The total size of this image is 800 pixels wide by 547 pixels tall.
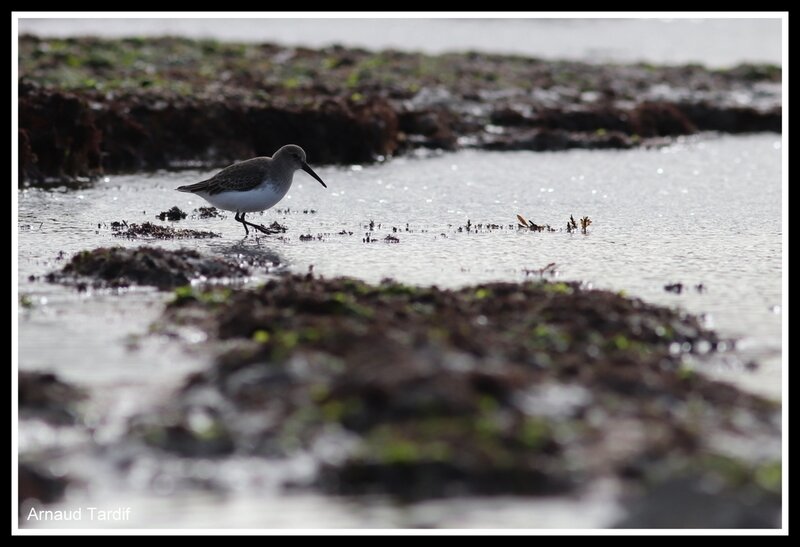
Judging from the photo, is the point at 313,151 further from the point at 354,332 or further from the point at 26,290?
the point at 354,332

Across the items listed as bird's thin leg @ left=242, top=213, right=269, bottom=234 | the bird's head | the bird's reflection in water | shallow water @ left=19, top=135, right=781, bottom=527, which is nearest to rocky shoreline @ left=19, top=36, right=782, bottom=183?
shallow water @ left=19, top=135, right=781, bottom=527

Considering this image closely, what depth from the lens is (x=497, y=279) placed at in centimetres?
1284

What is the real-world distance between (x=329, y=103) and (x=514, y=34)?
30062 mm

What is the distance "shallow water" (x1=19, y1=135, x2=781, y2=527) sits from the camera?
696 centimetres

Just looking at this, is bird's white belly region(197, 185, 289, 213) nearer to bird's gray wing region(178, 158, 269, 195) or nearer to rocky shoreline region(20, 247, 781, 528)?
bird's gray wing region(178, 158, 269, 195)

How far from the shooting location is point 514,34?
53.5m

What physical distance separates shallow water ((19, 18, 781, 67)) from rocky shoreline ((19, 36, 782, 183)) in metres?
6.42

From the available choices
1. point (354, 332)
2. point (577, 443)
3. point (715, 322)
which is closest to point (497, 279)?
point (715, 322)

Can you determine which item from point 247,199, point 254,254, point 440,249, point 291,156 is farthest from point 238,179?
point 440,249

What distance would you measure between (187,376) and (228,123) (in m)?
15.5

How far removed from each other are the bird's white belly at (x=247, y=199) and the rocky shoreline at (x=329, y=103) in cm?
543

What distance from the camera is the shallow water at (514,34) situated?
142 feet
